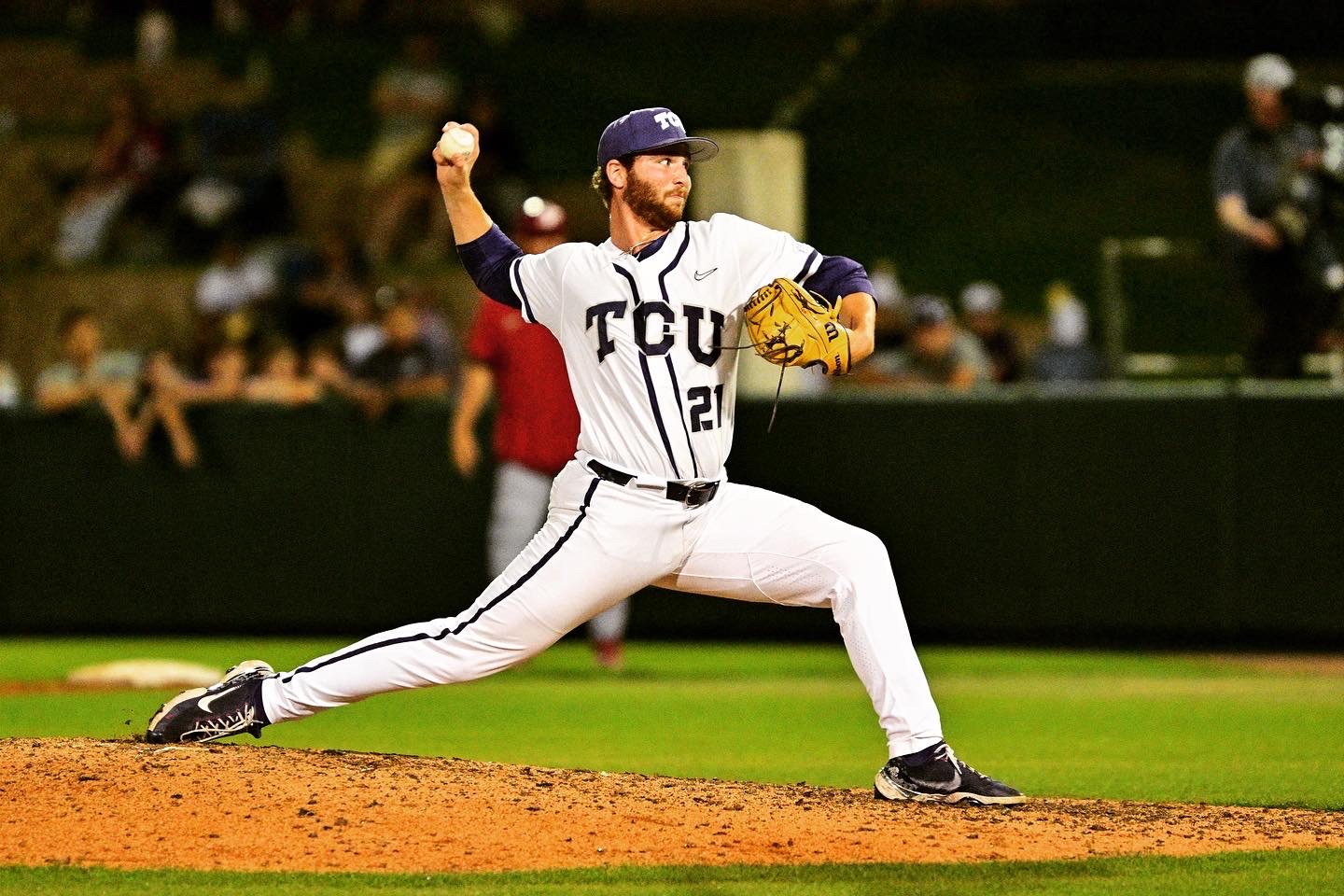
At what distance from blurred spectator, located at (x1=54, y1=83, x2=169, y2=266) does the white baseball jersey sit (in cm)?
1186

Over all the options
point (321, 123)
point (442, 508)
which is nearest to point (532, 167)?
point (321, 123)

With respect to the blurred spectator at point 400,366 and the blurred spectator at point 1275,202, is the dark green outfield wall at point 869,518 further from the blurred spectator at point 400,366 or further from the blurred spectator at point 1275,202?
the blurred spectator at point 1275,202

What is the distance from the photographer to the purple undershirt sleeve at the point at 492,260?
577 cm

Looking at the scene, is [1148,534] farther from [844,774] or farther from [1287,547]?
[844,774]

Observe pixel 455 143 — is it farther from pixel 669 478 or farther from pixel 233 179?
pixel 233 179

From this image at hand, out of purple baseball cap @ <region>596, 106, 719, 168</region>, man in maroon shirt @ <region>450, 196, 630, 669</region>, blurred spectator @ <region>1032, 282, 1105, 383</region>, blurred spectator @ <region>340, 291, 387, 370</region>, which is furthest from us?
blurred spectator @ <region>340, 291, 387, 370</region>

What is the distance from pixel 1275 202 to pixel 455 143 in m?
6.76

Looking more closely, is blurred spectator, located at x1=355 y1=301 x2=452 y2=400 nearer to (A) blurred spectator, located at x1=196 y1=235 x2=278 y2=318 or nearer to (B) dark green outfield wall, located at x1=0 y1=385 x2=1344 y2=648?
(B) dark green outfield wall, located at x1=0 y1=385 x2=1344 y2=648

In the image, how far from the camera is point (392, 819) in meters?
5.18

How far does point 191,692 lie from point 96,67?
15924mm

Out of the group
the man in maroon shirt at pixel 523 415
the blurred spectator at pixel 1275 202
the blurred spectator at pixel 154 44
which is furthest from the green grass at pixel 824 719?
the blurred spectator at pixel 154 44

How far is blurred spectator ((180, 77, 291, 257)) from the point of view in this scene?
16500mm

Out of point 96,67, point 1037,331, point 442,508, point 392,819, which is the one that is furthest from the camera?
point 96,67

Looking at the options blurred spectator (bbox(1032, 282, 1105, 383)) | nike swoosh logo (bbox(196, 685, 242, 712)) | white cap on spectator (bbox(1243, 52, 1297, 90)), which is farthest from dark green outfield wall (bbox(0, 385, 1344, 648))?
nike swoosh logo (bbox(196, 685, 242, 712))
